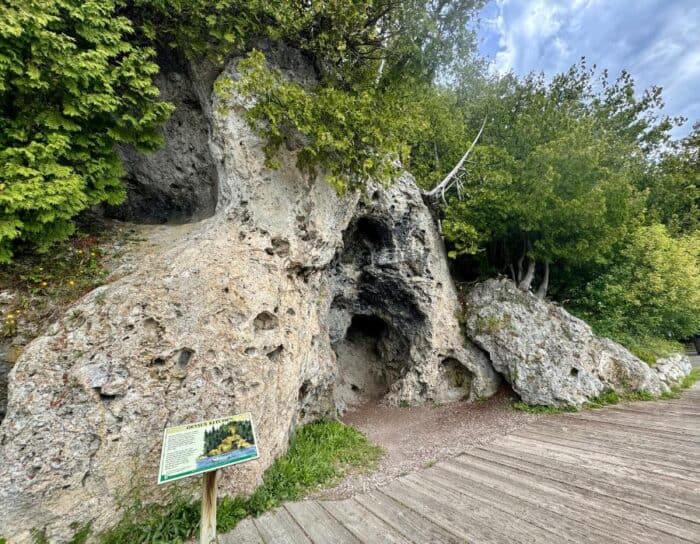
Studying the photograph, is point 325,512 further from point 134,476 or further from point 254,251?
point 254,251

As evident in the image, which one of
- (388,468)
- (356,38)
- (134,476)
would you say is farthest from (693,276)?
(134,476)

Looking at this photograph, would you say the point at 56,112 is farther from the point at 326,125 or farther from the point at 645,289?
the point at 645,289

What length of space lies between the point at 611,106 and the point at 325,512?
1984 centimetres

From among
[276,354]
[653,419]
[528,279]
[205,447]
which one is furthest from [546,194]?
[205,447]

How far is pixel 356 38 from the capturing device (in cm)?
749

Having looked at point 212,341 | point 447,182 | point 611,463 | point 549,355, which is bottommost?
point 611,463

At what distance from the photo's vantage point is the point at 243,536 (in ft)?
11.2

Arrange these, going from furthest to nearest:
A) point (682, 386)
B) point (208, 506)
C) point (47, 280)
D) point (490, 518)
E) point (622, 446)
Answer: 1. point (682, 386)
2. point (622, 446)
3. point (47, 280)
4. point (490, 518)
5. point (208, 506)

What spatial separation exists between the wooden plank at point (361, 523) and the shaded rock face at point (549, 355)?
236 inches

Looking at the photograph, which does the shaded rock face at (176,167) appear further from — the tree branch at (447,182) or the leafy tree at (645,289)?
the leafy tree at (645,289)

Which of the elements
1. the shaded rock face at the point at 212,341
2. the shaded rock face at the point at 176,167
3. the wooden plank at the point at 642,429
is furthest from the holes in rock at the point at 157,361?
the wooden plank at the point at 642,429

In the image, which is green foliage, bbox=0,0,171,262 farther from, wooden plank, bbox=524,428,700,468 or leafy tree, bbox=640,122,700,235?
leafy tree, bbox=640,122,700,235

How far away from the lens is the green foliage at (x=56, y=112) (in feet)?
14.0

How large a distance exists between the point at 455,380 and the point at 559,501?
579 centimetres
